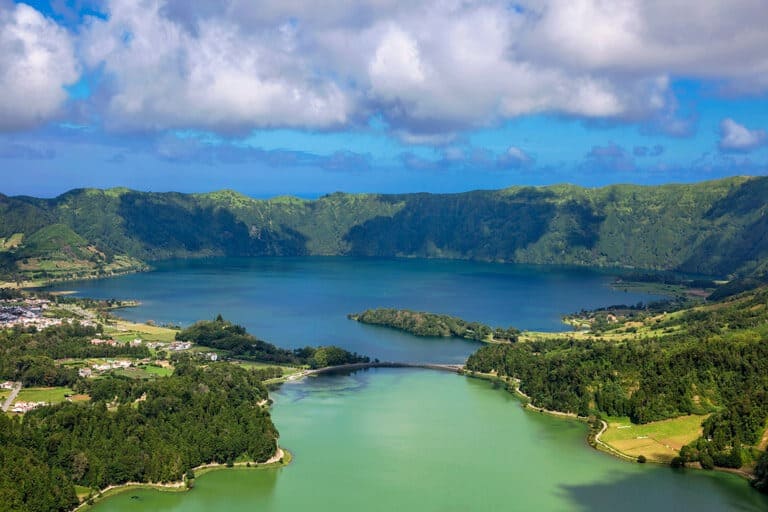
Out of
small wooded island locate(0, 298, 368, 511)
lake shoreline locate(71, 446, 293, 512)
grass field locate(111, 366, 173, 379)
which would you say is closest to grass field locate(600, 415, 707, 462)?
lake shoreline locate(71, 446, 293, 512)

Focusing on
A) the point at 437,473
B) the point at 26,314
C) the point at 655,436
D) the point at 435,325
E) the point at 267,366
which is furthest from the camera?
the point at 435,325

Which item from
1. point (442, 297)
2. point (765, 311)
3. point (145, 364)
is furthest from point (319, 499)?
point (442, 297)

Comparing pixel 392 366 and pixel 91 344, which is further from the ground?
pixel 91 344

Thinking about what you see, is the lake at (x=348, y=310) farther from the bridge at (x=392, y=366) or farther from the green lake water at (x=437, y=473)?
the green lake water at (x=437, y=473)

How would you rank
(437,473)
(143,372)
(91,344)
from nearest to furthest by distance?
(437,473) → (143,372) → (91,344)

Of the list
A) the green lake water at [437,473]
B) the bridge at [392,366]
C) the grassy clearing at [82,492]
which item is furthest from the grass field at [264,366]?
the grassy clearing at [82,492]

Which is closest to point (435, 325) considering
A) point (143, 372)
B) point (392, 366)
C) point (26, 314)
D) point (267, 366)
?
point (392, 366)

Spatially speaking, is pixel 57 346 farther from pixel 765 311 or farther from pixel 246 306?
pixel 765 311

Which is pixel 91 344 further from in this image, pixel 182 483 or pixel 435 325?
pixel 435 325
